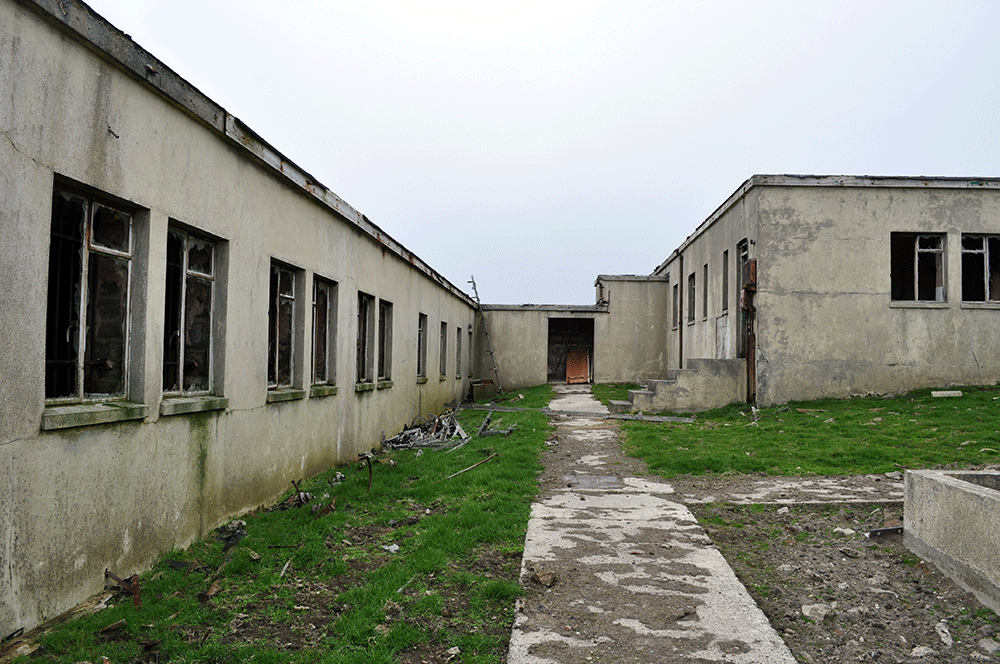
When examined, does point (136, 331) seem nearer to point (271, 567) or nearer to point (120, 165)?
point (120, 165)

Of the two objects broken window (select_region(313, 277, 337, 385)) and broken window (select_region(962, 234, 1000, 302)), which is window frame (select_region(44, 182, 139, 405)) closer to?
broken window (select_region(313, 277, 337, 385))

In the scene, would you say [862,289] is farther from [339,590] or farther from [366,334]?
[339,590]

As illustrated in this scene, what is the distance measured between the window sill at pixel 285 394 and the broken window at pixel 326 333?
970 mm

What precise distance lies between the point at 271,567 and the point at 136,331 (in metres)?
2.05

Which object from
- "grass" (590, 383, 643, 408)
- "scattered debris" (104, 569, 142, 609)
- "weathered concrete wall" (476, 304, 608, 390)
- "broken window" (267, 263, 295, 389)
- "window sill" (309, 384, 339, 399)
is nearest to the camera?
"scattered debris" (104, 569, 142, 609)

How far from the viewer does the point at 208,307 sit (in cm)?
573

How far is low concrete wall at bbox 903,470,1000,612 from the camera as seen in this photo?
12.3 ft

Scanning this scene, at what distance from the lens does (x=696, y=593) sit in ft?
13.4

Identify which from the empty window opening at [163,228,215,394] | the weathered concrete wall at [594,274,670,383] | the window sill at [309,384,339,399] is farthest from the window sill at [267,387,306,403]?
the weathered concrete wall at [594,274,670,383]

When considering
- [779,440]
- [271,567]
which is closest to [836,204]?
[779,440]

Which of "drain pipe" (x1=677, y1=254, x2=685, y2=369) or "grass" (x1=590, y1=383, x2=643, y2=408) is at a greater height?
"drain pipe" (x1=677, y1=254, x2=685, y2=369)

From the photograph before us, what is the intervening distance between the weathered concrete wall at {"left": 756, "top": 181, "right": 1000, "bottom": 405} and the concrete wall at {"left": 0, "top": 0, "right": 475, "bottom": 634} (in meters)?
9.88

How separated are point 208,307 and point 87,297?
4.99 feet

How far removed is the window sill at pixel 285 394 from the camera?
6666mm
